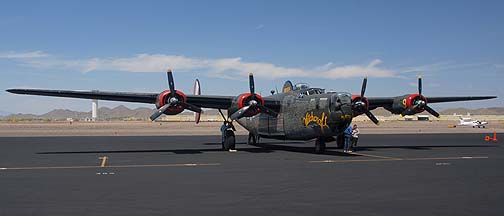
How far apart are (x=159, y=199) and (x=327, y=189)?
14.5 feet

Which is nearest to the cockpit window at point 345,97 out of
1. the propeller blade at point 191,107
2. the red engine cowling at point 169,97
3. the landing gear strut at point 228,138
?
the landing gear strut at point 228,138

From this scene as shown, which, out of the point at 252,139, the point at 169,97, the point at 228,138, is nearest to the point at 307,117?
the point at 228,138

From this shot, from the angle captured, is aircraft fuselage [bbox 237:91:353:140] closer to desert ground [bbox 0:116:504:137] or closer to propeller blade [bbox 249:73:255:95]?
propeller blade [bbox 249:73:255:95]

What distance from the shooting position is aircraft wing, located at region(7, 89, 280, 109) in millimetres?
29114

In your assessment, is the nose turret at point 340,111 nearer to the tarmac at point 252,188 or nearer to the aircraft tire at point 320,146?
the aircraft tire at point 320,146

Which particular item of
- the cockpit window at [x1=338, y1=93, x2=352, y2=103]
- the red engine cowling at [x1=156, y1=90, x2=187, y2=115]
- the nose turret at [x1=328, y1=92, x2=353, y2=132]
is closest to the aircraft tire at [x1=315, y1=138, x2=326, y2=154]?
the nose turret at [x1=328, y1=92, x2=353, y2=132]

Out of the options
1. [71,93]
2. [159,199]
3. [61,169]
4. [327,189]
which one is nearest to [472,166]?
[327,189]

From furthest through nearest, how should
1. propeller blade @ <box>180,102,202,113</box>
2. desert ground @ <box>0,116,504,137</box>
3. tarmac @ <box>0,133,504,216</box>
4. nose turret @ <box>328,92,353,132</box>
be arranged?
desert ground @ <box>0,116,504,137</box> < propeller blade @ <box>180,102,202,113</box> < nose turret @ <box>328,92,353,132</box> < tarmac @ <box>0,133,504,216</box>

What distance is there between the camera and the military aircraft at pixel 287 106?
2670cm

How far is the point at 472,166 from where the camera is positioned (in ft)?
66.9

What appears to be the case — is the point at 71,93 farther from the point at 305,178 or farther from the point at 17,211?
the point at 17,211

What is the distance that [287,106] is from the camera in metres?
30.5

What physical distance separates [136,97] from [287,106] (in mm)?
8618

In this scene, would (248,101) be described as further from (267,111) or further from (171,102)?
(171,102)
